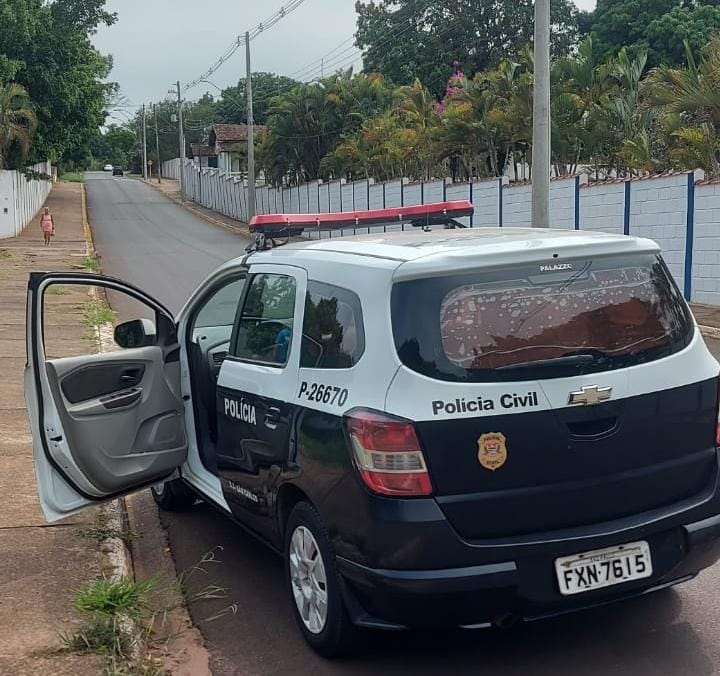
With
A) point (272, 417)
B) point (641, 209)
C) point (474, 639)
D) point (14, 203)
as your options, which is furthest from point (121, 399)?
point (14, 203)

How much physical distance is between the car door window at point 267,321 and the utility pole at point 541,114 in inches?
A: 452

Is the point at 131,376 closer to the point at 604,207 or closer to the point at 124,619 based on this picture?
the point at 124,619

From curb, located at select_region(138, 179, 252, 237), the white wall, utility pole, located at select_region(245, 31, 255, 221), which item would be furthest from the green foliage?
utility pole, located at select_region(245, 31, 255, 221)

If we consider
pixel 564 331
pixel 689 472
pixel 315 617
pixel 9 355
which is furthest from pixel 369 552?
pixel 9 355

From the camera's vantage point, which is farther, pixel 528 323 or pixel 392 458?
pixel 528 323

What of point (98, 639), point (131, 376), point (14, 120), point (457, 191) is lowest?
point (98, 639)

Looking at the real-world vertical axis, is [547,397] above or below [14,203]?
above

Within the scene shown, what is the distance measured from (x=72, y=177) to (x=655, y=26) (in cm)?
6389

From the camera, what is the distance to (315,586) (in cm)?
402

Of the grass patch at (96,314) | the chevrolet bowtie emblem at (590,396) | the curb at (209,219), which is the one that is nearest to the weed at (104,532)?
the chevrolet bowtie emblem at (590,396)

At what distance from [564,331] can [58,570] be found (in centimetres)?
290

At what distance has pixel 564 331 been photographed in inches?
147

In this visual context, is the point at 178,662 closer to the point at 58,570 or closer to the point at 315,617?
the point at 315,617

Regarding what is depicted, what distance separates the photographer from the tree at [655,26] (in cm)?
4203
